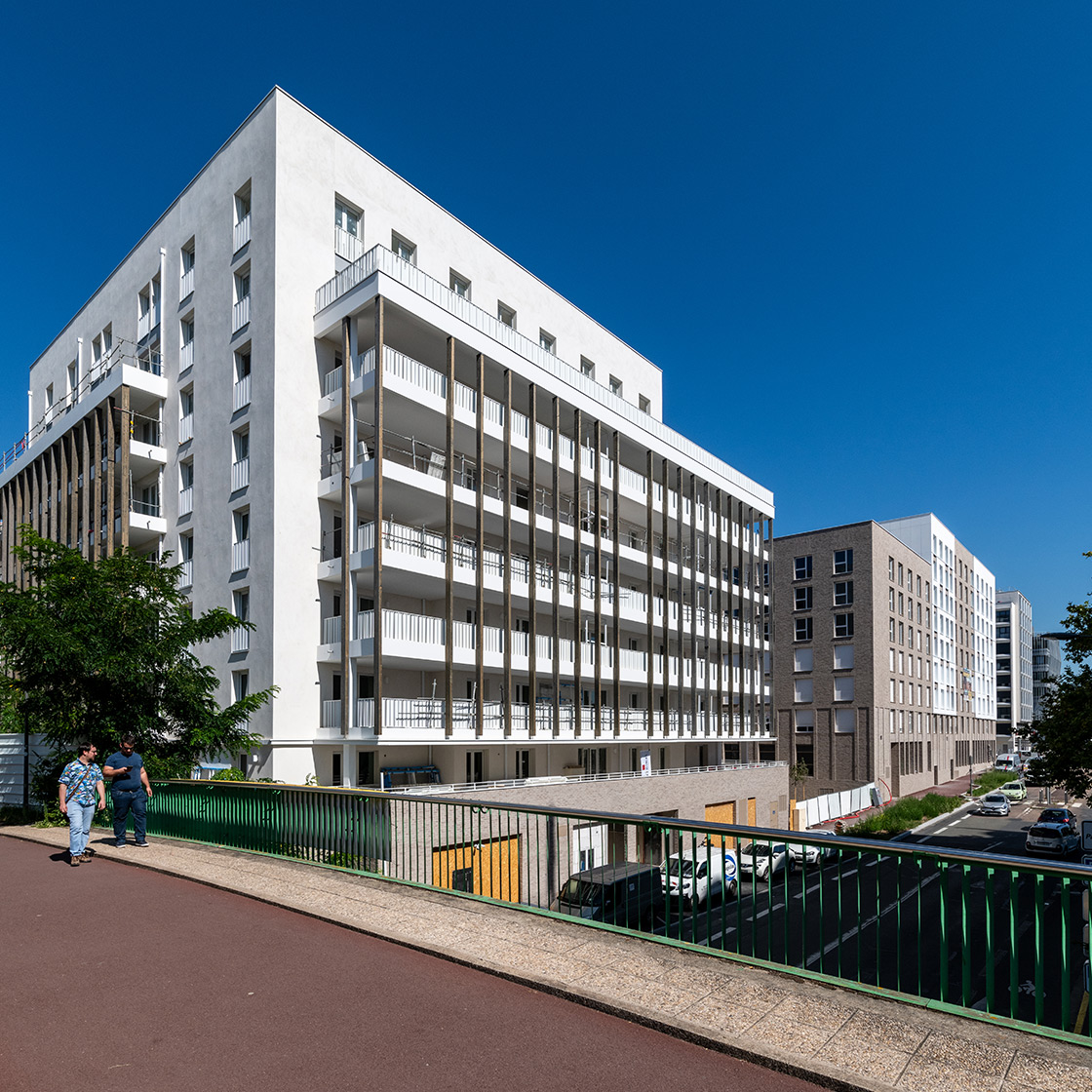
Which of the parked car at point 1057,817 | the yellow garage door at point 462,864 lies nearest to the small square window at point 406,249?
the yellow garage door at point 462,864

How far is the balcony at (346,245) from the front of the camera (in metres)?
27.7

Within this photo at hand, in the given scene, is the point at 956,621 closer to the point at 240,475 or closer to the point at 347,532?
the point at 347,532

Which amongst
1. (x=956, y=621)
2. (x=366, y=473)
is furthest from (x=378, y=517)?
(x=956, y=621)

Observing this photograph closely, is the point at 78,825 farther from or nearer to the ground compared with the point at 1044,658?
farther from the ground

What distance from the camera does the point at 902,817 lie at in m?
50.8

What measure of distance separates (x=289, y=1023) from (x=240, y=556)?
22.0m

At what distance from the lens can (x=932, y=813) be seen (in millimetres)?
54531

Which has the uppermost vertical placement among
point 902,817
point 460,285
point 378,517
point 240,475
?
point 460,285

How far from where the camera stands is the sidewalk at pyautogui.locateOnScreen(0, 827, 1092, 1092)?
16.1 feet

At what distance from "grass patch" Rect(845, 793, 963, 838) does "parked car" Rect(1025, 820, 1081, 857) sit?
7.42 metres

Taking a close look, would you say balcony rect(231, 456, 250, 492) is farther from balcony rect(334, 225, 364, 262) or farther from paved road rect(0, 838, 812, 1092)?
paved road rect(0, 838, 812, 1092)

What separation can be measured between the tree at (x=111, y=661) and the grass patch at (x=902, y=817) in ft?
114

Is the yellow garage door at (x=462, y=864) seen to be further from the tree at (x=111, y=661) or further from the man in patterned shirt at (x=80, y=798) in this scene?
the tree at (x=111, y=661)

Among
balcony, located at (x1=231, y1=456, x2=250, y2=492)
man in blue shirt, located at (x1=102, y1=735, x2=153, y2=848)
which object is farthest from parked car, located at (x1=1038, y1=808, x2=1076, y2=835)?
man in blue shirt, located at (x1=102, y1=735, x2=153, y2=848)
